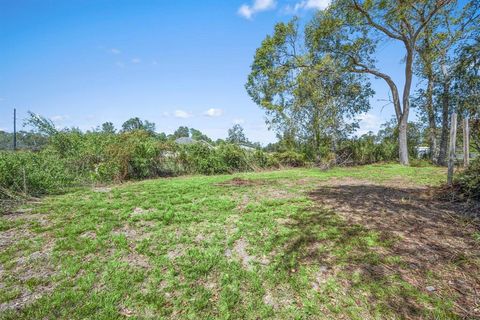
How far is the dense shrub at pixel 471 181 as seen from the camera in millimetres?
4137

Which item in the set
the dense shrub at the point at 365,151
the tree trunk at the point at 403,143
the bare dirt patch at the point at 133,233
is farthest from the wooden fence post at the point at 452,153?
the tree trunk at the point at 403,143

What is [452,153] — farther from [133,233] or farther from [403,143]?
[403,143]

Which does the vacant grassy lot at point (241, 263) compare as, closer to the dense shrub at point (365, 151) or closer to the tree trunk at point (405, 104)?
the dense shrub at point (365, 151)

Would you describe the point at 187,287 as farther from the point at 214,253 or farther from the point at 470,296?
the point at 470,296

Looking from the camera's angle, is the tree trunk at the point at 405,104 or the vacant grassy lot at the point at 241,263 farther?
the tree trunk at the point at 405,104

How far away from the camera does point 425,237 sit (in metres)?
2.92

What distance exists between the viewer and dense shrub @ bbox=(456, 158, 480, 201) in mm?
4137

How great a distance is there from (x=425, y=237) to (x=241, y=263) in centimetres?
247

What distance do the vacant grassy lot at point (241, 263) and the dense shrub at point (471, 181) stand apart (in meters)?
0.50

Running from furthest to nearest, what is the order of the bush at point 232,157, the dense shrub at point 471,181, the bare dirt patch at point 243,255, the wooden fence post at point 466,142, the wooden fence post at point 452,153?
1. the bush at point 232,157
2. the wooden fence post at point 452,153
3. the wooden fence post at point 466,142
4. the dense shrub at point 471,181
5. the bare dirt patch at point 243,255

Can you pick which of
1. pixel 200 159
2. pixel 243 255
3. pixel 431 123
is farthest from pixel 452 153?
pixel 431 123

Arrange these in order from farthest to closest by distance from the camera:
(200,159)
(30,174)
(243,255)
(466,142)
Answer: (200,159) < (30,174) < (466,142) < (243,255)

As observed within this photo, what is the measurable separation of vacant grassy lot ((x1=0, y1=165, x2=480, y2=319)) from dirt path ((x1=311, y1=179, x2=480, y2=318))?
1cm

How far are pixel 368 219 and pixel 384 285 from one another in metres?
1.76
